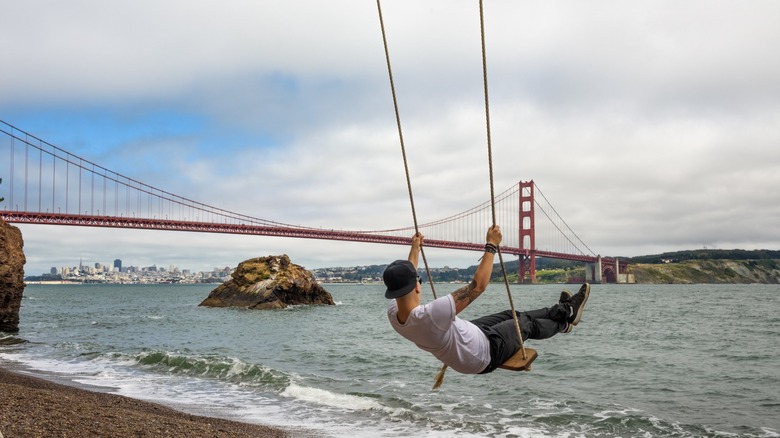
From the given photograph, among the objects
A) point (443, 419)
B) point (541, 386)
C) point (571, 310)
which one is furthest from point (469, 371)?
point (541, 386)

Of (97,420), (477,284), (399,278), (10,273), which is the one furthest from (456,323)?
(10,273)

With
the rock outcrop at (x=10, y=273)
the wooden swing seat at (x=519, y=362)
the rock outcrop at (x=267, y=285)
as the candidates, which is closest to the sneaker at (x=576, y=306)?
the wooden swing seat at (x=519, y=362)

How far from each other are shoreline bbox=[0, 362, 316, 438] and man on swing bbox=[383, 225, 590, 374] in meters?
4.73

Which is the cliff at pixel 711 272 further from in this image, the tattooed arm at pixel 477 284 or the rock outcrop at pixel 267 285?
the tattooed arm at pixel 477 284

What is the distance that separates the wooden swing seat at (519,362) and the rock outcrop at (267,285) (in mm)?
38773

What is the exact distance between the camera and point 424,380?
1477 centimetres

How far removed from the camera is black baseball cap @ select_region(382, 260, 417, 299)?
162 inches

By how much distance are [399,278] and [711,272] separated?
133724 millimetres

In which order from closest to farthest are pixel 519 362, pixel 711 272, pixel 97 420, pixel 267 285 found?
pixel 519 362 → pixel 97 420 → pixel 267 285 → pixel 711 272

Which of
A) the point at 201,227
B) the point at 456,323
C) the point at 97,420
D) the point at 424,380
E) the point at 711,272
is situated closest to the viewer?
the point at 456,323

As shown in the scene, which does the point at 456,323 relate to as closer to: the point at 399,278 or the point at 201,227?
the point at 399,278

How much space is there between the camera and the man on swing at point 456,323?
13.7ft

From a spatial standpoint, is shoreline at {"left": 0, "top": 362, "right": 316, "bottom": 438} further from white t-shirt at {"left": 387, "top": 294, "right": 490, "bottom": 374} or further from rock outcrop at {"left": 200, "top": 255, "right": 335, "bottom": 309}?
rock outcrop at {"left": 200, "top": 255, "right": 335, "bottom": 309}

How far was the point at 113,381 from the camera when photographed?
542 inches
